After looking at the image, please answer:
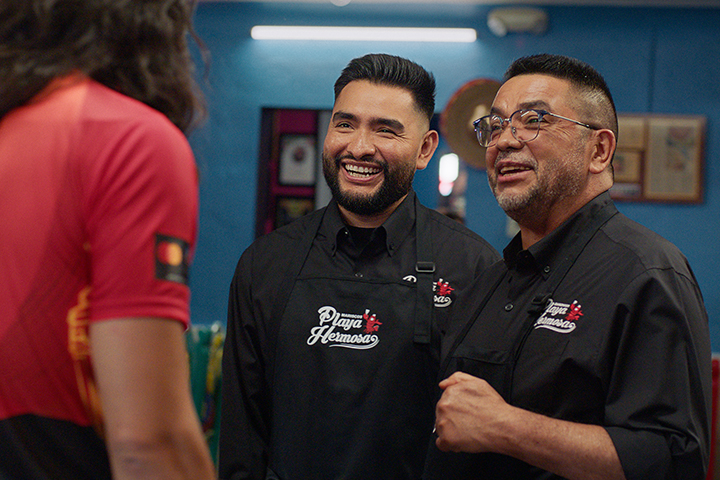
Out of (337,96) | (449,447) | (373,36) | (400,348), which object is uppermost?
(373,36)

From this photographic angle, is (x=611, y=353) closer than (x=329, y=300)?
Yes

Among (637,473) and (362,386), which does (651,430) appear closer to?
(637,473)

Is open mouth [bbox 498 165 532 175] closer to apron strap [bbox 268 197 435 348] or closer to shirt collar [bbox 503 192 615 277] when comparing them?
shirt collar [bbox 503 192 615 277]

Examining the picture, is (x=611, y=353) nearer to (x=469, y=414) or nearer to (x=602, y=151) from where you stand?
(x=469, y=414)

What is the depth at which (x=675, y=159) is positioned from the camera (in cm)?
453

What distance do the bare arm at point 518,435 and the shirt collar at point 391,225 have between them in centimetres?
64

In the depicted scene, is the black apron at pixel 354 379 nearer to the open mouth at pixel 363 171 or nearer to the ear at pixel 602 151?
the open mouth at pixel 363 171

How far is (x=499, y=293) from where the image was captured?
175cm

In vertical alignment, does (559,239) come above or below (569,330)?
above

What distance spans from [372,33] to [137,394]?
437 centimetres

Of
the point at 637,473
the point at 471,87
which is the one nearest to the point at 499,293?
the point at 637,473

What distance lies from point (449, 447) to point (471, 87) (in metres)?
3.47

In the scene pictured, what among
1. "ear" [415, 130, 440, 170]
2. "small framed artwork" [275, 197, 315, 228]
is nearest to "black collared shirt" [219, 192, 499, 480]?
"ear" [415, 130, 440, 170]

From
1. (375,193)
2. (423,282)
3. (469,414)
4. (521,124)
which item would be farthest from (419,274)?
(469,414)
